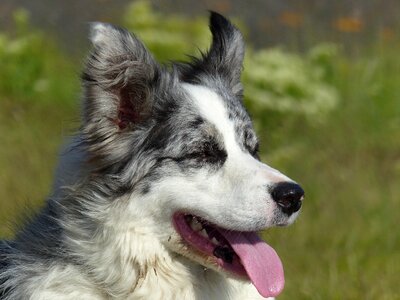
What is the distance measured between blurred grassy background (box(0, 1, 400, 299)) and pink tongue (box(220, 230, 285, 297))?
1745 millimetres

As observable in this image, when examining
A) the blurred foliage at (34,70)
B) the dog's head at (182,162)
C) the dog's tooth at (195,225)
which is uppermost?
the dog's head at (182,162)

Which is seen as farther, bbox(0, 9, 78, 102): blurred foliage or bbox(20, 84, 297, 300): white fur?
bbox(0, 9, 78, 102): blurred foliage

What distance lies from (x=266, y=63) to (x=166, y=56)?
1.02 metres

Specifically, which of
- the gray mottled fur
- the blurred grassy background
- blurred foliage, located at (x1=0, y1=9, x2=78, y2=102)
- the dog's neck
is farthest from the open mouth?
blurred foliage, located at (x1=0, y1=9, x2=78, y2=102)

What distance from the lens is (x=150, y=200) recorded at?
4477 mm

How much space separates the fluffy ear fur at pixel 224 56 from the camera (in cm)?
510

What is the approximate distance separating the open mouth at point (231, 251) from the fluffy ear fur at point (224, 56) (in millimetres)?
887

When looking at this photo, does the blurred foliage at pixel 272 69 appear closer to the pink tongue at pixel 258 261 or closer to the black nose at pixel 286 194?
the pink tongue at pixel 258 261

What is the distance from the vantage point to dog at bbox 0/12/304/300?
4438 millimetres

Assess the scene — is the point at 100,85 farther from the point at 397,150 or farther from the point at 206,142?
the point at 397,150

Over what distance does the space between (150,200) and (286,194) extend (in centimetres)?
63

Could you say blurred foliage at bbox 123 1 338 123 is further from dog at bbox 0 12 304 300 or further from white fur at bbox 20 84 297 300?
white fur at bbox 20 84 297 300

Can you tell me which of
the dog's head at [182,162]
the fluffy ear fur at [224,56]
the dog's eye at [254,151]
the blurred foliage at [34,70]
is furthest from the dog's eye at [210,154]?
the blurred foliage at [34,70]

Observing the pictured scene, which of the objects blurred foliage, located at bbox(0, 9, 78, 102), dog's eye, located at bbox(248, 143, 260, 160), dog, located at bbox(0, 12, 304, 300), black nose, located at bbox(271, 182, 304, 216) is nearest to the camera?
black nose, located at bbox(271, 182, 304, 216)
